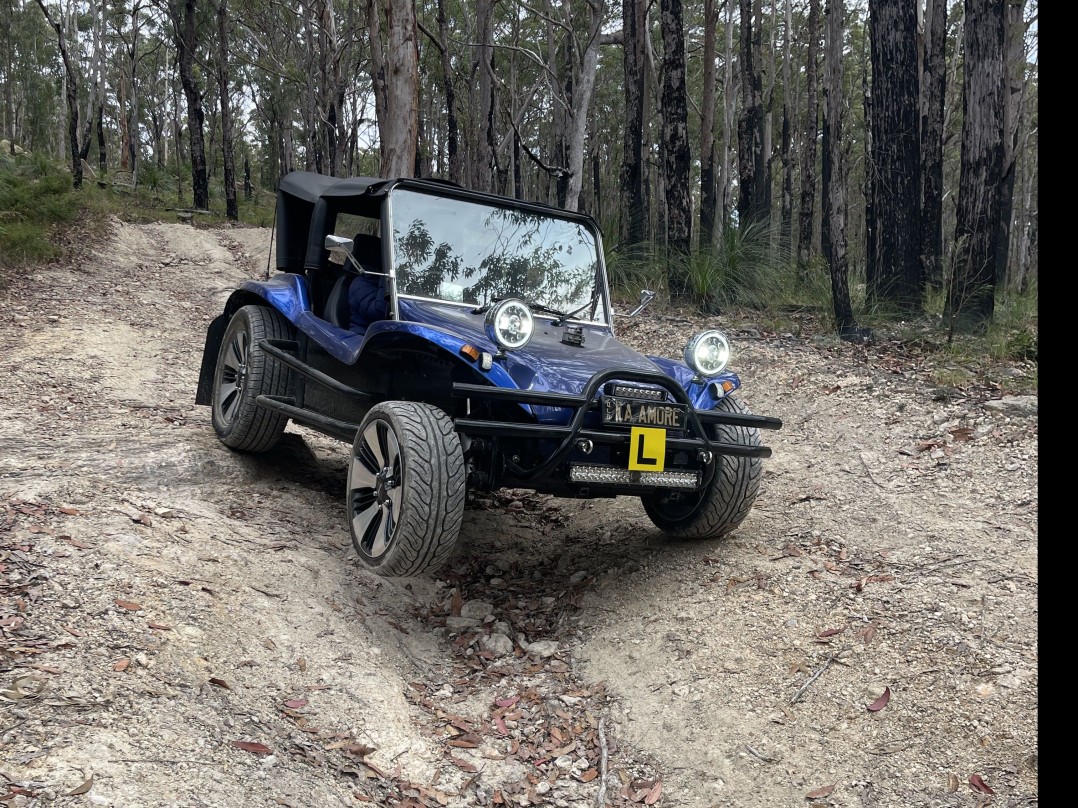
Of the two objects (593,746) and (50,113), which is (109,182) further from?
(593,746)

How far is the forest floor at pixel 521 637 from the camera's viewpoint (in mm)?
3039

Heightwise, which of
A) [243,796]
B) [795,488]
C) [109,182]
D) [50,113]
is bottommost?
[243,796]

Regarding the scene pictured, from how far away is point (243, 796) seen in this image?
8.88 feet

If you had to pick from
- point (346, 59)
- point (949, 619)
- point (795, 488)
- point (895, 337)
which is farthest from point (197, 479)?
point (346, 59)

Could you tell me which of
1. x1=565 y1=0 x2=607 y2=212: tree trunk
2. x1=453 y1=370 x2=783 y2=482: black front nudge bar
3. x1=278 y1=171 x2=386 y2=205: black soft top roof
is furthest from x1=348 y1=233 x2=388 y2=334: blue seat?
x1=565 y1=0 x2=607 y2=212: tree trunk

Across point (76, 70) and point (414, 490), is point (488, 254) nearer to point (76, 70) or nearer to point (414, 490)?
point (414, 490)

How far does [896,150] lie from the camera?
429 inches

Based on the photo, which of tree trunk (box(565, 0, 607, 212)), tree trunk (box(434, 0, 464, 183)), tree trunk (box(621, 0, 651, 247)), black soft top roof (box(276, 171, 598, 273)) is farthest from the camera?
tree trunk (box(434, 0, 464, 183))

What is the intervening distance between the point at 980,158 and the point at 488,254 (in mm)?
7058

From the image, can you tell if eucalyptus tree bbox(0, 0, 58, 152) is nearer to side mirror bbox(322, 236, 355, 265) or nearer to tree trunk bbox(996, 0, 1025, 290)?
tree trunk bbox(996, 0, 1025, 290)

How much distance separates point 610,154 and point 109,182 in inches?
1040

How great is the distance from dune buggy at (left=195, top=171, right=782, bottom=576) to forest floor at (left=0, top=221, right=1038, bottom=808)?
495 mm

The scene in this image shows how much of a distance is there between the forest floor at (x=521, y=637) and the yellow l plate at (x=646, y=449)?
0.81 metres

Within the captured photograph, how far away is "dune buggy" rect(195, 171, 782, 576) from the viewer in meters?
3.99
